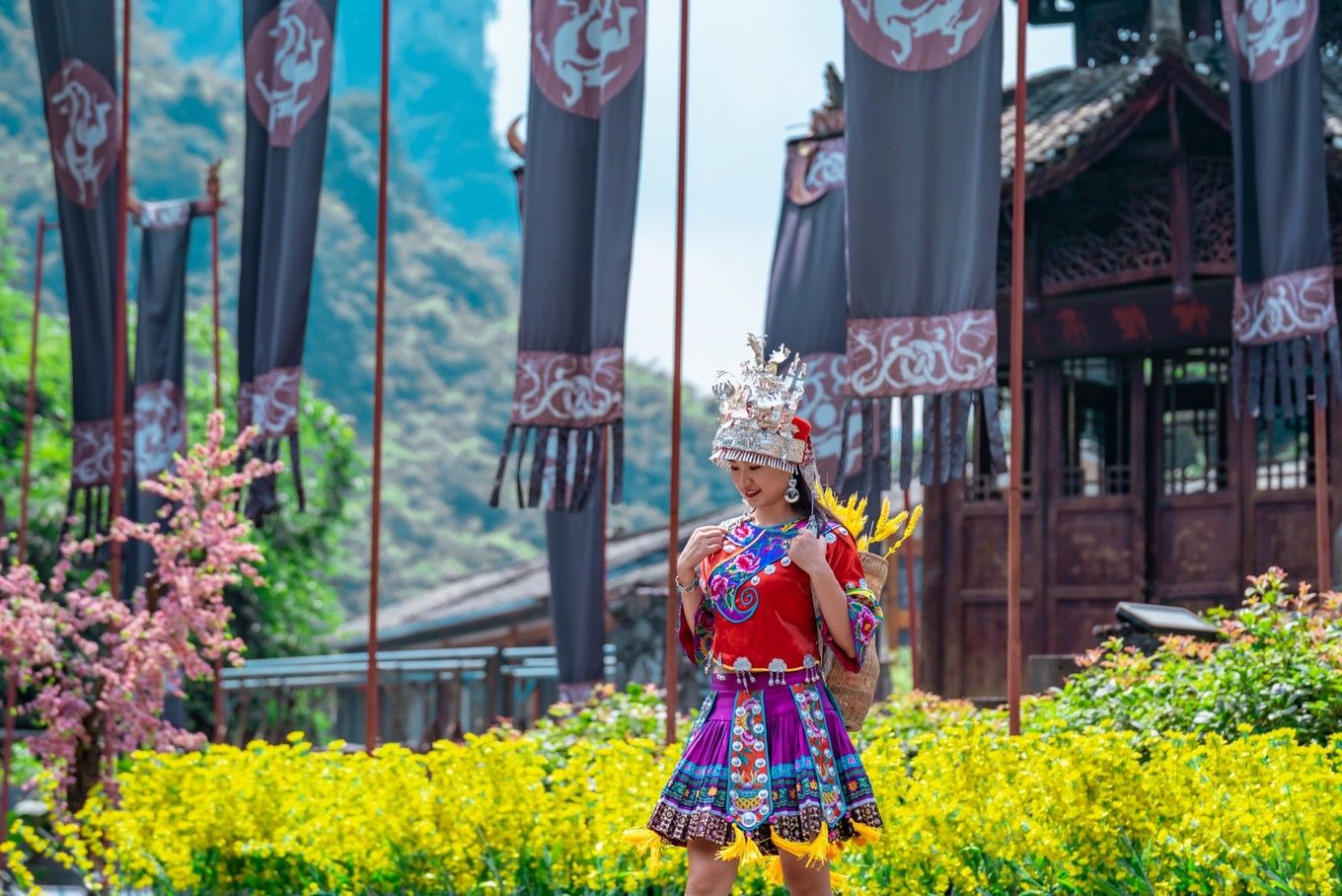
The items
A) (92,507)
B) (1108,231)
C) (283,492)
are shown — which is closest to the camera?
(92,507)

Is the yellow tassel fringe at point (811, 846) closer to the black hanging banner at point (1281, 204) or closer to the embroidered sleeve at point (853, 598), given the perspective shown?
the embroidered sleeve at point (853, 598)

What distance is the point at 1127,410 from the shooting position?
1368 centimetres

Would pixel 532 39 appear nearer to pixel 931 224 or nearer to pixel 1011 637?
pixel 931 224

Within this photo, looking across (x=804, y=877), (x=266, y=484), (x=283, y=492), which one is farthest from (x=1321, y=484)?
(x=283, y=492)

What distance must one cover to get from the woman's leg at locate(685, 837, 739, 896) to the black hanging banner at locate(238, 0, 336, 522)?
457 cm

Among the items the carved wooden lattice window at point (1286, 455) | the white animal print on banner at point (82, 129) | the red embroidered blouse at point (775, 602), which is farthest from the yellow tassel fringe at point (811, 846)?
the carved wooden lattice window at point (1286, 455)

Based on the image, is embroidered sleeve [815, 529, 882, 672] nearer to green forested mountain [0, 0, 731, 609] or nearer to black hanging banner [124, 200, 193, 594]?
black hanging banner [124, 200, 193, 594]

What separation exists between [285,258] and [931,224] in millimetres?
3624

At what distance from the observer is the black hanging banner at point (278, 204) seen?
957cm

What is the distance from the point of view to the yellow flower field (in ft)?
20.7

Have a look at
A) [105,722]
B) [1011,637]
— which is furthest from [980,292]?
[105,722]

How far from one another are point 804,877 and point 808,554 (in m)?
1.03

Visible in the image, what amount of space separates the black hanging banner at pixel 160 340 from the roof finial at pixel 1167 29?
673 centimetres

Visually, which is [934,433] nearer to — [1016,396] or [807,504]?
[1016,396]
